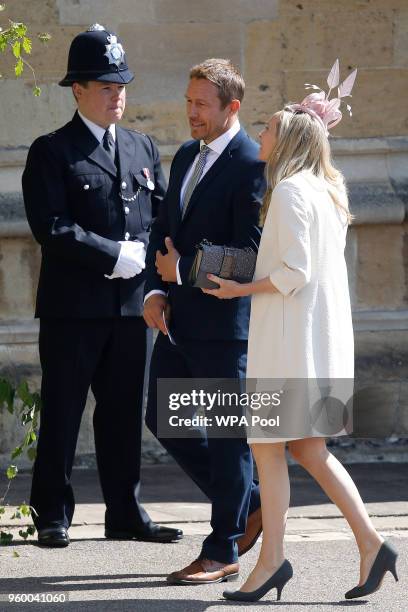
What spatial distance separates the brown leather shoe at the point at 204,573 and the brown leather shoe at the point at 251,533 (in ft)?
0.74

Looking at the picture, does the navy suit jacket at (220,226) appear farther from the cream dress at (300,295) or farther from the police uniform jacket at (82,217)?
the police uniform jacket at (82,217)

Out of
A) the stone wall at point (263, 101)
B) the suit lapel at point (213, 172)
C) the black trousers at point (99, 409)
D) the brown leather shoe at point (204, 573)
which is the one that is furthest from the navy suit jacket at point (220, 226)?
the stone wall at point (263, 101)

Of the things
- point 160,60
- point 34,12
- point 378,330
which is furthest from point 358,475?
point 34,12

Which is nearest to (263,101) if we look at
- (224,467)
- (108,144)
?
(108,144)

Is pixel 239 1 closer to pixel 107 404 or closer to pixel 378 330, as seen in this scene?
pixel 378 330

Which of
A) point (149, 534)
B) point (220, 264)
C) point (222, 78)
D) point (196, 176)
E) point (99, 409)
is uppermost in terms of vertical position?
point (222, 78)

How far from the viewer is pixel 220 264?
5.12m

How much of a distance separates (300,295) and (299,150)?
0.49 metres

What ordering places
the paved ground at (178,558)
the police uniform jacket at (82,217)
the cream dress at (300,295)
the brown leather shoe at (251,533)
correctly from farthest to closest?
the police uniform jacket at (82,217), the brown leather shoe at (251,533), the paved ground at (178,558), the cream dress at (300,295)

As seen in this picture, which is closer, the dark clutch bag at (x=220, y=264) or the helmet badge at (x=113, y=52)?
the dark clutch bag at (x=220, y=264)

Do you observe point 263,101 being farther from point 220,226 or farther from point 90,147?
point 220,226

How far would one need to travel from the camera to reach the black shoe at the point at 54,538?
19.5 ft

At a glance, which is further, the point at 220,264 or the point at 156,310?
the point at 156,310

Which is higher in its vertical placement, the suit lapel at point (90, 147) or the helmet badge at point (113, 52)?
the helmet badge at point (113, 52)
